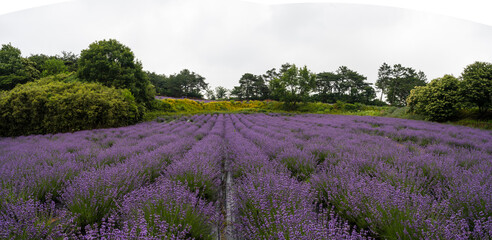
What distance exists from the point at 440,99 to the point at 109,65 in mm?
22730

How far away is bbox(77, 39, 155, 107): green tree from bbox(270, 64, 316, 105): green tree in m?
20.1

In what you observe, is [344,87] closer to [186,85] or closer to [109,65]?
[186,85]

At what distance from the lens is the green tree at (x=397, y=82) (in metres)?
36.7

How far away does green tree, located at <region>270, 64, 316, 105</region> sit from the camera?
1091 inches

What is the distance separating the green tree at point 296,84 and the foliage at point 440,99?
15.6m

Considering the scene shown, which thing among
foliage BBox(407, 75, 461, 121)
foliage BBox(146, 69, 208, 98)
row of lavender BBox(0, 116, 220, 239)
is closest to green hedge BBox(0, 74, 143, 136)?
row of lavender BBox(0, 116, 220, 239)

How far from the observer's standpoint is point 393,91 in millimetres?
39156

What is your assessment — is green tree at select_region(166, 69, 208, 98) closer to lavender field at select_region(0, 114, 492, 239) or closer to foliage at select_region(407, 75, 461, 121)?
foliage at select_region(407, 75, 461, 121)

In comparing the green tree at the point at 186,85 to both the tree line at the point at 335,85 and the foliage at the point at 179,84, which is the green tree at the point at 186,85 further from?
the tree line at the point at 335,85

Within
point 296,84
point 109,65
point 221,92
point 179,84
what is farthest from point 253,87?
point 109,65

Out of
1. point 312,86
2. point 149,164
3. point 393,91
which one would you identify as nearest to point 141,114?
point 149,164

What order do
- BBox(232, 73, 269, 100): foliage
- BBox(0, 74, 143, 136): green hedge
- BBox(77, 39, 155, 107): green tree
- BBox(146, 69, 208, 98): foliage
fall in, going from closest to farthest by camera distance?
BBox(0, 74, 143, 136): green hedge < BBox(77, 39, 155, 107): green tree < BBox(146, 69, 208, 98): foliage < BBox(232, 73, 269, 100): foliage

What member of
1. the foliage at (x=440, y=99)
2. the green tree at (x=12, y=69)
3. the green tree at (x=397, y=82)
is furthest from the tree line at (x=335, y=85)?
the green tree at (x=12, y=69)

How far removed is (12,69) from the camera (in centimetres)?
1833
